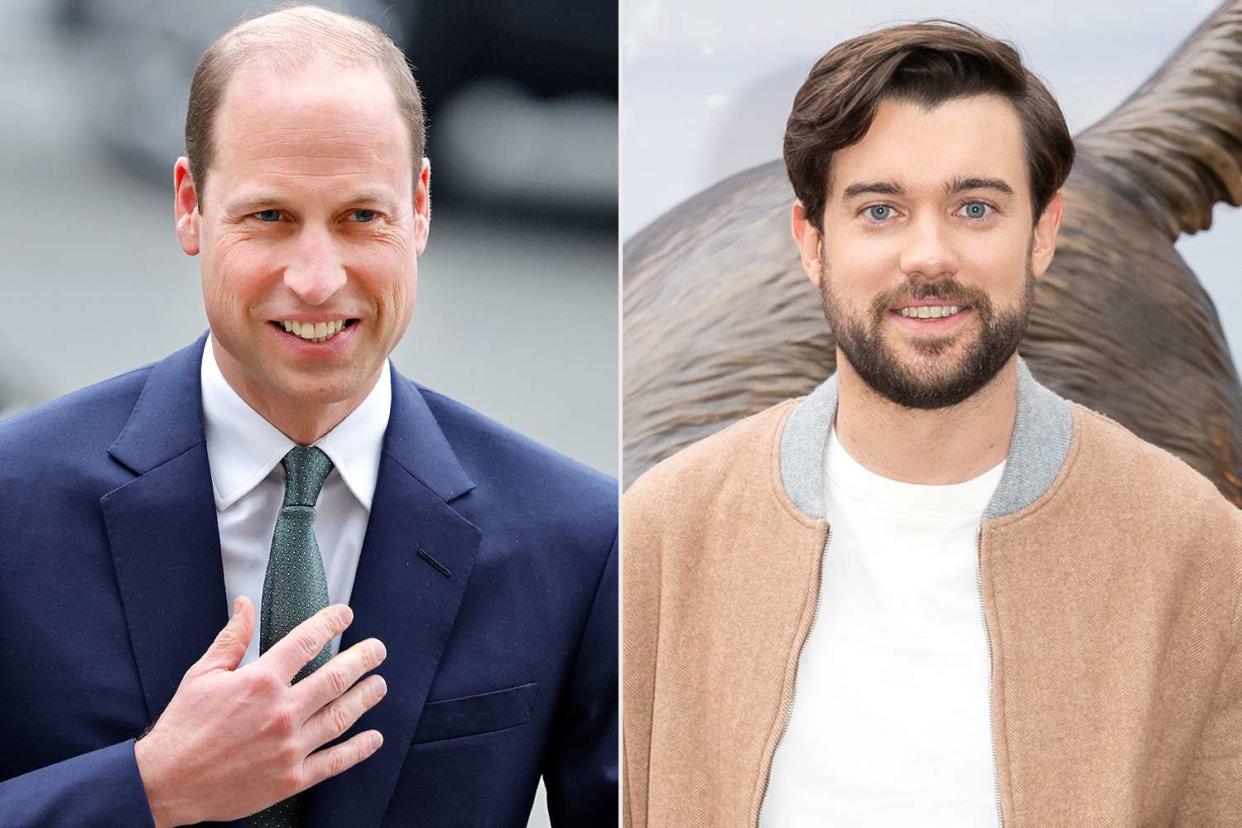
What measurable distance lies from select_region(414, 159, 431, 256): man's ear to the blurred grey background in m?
0.33

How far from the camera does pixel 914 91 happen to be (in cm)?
221

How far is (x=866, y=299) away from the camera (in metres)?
2.24

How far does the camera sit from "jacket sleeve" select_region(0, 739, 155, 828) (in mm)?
2084

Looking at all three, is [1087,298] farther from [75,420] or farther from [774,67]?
[75,420]

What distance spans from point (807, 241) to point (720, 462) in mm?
379

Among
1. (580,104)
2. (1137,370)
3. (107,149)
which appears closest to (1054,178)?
(1137,370)

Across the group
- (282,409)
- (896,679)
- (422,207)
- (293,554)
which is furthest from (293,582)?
(896,679)

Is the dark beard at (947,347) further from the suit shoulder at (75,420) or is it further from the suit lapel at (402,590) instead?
the suit shoulder at (75,420)

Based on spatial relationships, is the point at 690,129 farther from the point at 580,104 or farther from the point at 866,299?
the point at 866,299

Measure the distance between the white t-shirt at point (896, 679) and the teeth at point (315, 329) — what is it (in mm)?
842

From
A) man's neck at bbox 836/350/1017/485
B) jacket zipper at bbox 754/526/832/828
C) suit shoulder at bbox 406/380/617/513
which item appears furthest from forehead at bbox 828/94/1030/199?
suit shoulder at bbox 406/380/617/513

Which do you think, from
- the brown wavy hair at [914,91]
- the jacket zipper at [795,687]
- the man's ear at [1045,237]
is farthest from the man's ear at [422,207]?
the man's ear at [1045,237]

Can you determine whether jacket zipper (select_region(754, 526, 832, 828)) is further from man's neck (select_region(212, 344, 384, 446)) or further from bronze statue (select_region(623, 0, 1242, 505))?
man's neck (select_region(212, 344, 384, 446))

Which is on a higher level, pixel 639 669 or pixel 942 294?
pixel 942 294
